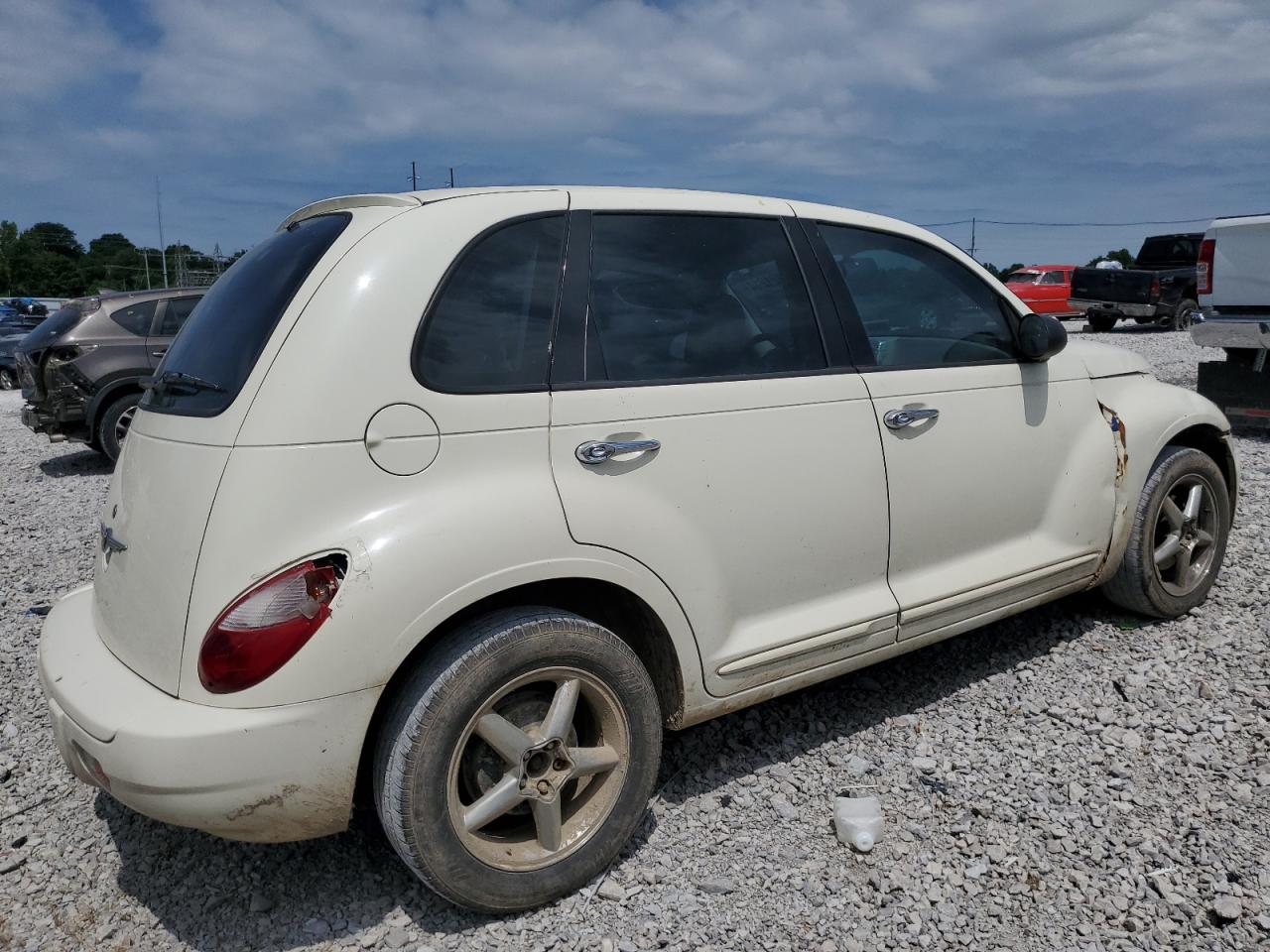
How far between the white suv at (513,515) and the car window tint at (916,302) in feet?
0.06

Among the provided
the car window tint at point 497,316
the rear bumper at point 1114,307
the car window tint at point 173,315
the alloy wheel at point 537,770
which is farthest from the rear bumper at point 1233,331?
the rear bumper at point 1114,307

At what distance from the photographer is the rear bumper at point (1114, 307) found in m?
20.6

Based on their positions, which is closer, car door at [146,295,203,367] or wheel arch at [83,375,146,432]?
wheel arch at [83,375,146,432]

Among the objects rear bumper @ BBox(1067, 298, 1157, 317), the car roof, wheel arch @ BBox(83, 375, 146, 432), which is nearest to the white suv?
wheel arch @ BBox(83, 375, 146, 432)

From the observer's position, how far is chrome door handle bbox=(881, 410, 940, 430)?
3.15 meters

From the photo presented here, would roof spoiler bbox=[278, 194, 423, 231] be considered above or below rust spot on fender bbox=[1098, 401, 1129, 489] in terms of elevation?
above

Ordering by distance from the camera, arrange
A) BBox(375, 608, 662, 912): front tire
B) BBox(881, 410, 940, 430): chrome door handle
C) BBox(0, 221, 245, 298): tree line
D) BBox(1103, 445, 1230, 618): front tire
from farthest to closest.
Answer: BBox(0, 221, 245, 298): tree line → BBox(1103, 445, 1230, 618): front tire → BBox(881, 410, 940, 430): chrome door handle → BBox(375, 608, 662, 912): front tire

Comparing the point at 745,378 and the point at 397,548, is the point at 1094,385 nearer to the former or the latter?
the point at 745,378

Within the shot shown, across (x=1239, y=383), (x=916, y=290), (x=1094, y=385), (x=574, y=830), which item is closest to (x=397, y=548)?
(x=574, y=830)

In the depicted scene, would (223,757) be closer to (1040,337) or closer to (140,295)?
(1040,337)

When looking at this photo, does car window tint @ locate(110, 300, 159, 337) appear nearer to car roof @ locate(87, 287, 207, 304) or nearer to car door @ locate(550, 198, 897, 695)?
car roof @ locate(87, 287, 207, 304)

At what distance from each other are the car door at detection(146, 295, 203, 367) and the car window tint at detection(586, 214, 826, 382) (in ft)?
27.6

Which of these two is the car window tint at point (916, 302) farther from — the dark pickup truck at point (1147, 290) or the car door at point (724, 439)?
the dark pickup truck at point (1147, 290)

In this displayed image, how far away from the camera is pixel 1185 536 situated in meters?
4.31
